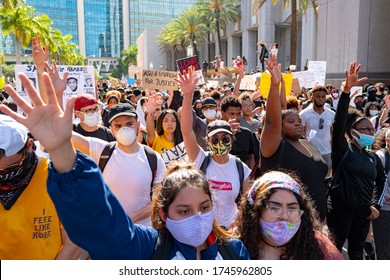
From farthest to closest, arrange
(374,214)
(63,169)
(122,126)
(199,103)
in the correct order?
(199,103), (374,214), (122,126), (63,169)

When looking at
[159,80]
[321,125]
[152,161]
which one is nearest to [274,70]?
[152,161]

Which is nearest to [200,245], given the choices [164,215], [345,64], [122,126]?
[164,215]

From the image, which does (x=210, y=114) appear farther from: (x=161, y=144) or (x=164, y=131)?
(x=161, y=144)

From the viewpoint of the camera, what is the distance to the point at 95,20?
411 feet

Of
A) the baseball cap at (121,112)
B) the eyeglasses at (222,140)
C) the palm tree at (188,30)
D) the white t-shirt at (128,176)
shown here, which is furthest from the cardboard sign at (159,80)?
the palm tree at (188,30)

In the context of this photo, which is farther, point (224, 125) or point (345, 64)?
point (345, 64)

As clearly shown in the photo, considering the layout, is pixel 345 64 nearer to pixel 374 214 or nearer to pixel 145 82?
pixel 145 82

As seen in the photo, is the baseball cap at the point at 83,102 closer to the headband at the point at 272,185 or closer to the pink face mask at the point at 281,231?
the headband at the point at 272,185

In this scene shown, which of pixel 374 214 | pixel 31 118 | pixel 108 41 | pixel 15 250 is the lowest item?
pixel 374 214

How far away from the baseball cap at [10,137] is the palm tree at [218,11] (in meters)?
42.7

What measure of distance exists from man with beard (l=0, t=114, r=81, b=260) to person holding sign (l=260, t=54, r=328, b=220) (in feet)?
5.46

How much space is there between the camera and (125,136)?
3.17 m

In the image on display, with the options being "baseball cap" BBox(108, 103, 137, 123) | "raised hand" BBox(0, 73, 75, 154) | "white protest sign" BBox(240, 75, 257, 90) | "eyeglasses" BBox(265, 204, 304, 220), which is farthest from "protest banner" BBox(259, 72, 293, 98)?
"raised hand" BBox(0, 73, 75, 154)

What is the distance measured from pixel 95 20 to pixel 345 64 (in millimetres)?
119485
